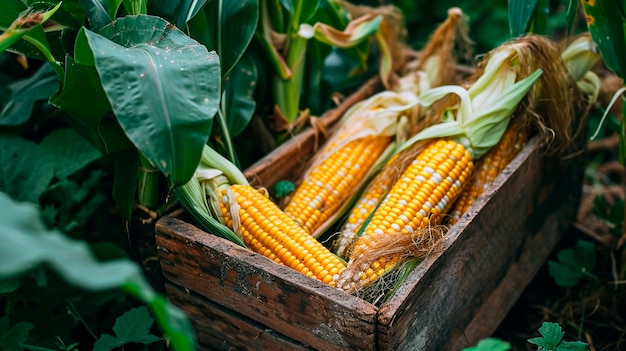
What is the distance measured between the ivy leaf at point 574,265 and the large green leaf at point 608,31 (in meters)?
0.48

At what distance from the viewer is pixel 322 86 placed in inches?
74.6

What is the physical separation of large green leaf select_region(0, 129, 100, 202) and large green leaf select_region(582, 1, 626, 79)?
1.19m

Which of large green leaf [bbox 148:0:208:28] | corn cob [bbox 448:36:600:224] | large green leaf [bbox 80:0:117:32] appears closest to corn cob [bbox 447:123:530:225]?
corn cob [bbox 448:36:600:224]

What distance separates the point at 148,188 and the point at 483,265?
712mm

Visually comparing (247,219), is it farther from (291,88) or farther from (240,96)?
(291,88)

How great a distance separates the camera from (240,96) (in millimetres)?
1545

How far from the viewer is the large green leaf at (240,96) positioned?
60.3 inches

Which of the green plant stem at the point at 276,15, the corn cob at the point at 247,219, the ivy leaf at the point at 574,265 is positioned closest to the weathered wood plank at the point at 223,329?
the corn cob at the point at 247,219

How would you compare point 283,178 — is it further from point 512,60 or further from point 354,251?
point 512,60

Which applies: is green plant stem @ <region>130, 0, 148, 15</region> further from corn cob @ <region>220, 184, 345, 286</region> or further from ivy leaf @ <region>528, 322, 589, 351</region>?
ivy leaf @ <region>528, 322, 589, 351</region>

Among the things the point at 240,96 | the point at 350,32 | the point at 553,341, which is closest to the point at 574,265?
the point at 553,341

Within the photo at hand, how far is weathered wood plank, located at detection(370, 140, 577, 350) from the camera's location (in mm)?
1098

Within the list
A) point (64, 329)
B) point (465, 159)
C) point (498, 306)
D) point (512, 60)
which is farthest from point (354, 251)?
point (64, 329)

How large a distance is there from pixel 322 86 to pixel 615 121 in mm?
785
